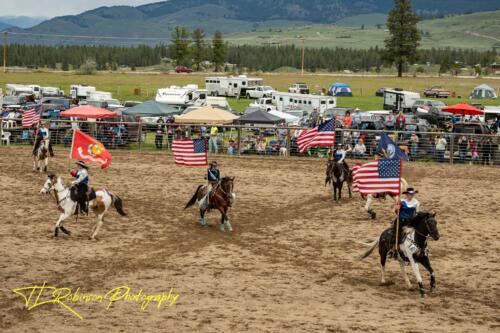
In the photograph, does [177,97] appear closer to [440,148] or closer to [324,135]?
[440,148]

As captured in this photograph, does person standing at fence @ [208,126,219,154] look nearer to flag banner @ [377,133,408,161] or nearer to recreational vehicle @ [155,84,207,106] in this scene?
flag banner @ [377,133,408,161]

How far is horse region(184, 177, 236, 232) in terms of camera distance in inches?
703

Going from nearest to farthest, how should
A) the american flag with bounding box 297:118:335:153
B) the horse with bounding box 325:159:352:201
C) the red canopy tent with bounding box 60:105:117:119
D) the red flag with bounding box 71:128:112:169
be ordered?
1. the red flag with bounding box 71:128:112:169
2. the horse with bounding box 325:159:352:201
3. the american flag with bounding box 297:118:335:153
4. the red canopy tent with bounding box 60:105:117:119

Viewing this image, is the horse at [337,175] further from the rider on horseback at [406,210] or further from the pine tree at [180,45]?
the pine tree at [180,45]

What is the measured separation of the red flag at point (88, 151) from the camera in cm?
1862

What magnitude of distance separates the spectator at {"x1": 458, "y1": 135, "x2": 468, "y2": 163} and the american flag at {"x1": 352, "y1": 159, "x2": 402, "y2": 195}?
14737mm

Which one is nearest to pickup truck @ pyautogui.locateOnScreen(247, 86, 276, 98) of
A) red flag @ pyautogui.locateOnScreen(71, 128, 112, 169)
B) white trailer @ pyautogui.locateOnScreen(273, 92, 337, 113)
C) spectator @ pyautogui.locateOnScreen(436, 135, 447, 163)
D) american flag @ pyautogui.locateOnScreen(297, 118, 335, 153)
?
white trailer @ pyautogui.locateOnScreen(273, 92, 337, 113)

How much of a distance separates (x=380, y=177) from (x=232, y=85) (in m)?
→ 54.7

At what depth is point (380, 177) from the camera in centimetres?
1623

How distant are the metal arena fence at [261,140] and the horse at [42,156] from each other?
192 inches

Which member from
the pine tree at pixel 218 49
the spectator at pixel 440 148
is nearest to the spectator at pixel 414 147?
the spectator at pixel 440 148

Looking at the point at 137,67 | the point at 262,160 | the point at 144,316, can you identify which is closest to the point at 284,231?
the point at 144,316

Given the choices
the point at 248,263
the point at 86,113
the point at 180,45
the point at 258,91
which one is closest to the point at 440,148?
the point at 86,113

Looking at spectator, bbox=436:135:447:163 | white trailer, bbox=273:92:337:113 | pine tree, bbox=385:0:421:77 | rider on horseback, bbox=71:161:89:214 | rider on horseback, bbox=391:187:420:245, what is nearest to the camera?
rider on horseback, bbox=391:187:420:245
